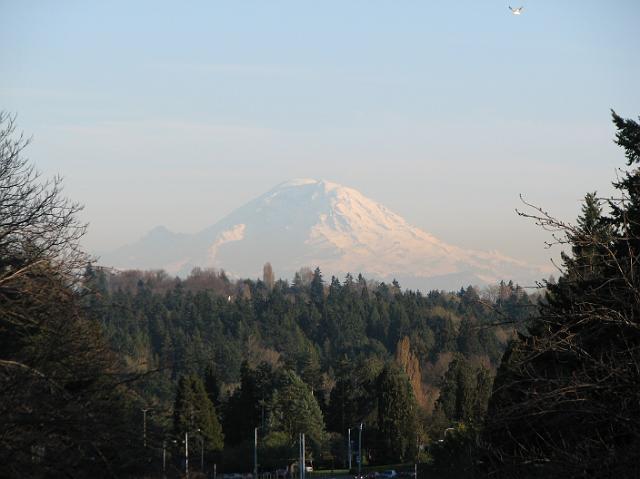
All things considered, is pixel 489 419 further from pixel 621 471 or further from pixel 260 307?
pixel 260 307

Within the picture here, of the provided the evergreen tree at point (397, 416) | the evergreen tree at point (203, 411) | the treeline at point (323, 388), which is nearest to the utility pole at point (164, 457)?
the treeline at point (323, 388)

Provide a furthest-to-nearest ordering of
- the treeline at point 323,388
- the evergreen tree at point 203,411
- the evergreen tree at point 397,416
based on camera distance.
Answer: the evergreen tree at point 397,416 < the evergreen tree at point 203,411 < the treeline at point 323,388

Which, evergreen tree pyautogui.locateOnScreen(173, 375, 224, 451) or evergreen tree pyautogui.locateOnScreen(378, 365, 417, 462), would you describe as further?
evergreen tree pyautogui.locateOnScreen(378, 365, 417, 462)

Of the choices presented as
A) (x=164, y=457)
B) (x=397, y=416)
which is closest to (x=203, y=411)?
(x=397, y=416)

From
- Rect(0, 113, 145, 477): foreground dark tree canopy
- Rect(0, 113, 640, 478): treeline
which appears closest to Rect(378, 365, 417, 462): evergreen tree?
Rect(0, 113, 640, 478): treeline

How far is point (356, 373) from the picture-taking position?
103 meters

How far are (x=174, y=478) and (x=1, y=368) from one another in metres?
2.28

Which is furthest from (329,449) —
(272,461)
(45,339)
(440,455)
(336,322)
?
(336,322)

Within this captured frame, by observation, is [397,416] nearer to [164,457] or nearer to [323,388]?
[323,388]

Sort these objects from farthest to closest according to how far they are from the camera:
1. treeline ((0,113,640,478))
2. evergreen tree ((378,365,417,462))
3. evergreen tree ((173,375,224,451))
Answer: evergreen tree ((378,365,417,462)) < evergreen tree ((173,375,224,451)) < treeline ((0,113,640,478))

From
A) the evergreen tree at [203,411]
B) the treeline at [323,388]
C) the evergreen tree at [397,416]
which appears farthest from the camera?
the evergreen tree at [397,416]

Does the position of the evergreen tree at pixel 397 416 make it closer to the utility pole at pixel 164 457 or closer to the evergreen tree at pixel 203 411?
the evergreen tree at pixel 203 411

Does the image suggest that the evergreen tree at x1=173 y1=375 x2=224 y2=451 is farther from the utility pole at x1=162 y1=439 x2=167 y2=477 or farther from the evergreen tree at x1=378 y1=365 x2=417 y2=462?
the utility pole at x1=162 y1=439 x2=167 y2=477

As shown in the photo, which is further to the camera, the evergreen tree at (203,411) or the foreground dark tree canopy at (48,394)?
the evergreen tree at (203,411)
